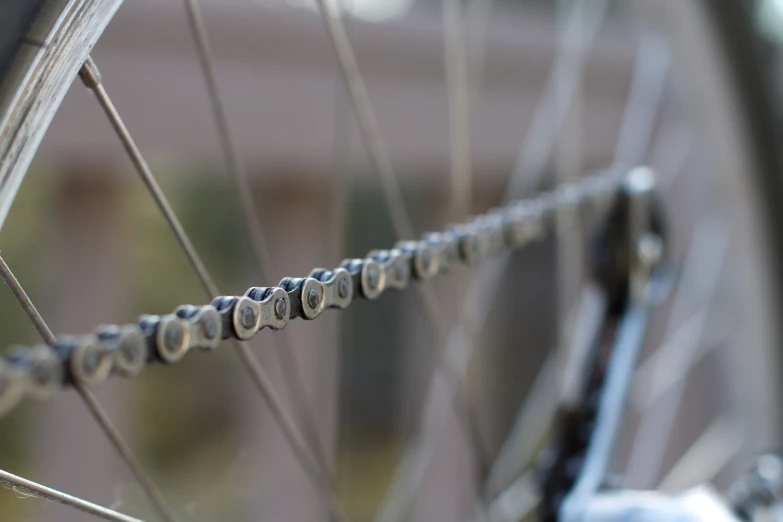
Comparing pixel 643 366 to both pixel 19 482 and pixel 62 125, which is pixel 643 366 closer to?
pixel 62 125

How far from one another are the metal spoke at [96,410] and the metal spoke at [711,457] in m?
0.69

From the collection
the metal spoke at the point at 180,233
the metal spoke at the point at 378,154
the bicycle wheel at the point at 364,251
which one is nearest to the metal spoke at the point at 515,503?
the bicycle wheel at the point at 364,251

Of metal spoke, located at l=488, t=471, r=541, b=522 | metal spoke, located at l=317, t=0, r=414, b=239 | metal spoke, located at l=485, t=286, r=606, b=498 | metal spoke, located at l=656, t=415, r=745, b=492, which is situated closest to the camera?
metal spoke, located at l=317, t=0, r=414, b=239

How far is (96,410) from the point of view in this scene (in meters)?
0.25

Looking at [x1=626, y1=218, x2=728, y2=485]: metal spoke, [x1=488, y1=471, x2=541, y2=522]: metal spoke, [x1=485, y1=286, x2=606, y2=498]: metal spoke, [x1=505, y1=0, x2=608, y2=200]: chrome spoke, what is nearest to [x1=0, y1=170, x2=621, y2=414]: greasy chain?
[x1=485, y1=286, x2=606, y2=498]: metal spoke

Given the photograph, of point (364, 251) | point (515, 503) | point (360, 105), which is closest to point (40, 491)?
point (360, 105)

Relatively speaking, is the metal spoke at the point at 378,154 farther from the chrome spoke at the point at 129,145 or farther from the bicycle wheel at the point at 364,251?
the chrome spoke at the point at 129,145

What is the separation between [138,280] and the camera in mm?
1336

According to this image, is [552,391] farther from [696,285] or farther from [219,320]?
[219,320]

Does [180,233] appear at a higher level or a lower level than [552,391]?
lower

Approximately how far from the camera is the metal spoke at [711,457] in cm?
86

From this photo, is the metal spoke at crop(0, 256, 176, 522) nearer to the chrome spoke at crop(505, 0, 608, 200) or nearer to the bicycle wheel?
the bicycle wheel

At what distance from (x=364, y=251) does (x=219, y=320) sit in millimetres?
1032

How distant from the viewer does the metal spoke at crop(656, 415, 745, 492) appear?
2.81 ft
